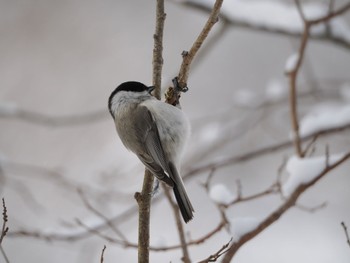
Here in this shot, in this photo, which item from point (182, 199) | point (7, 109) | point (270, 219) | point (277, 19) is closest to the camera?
point (270, 219)

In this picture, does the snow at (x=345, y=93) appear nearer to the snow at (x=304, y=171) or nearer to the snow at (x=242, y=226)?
the snow at (x=304, y=171)

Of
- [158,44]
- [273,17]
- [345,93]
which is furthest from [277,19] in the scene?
[158,44]

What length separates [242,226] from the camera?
124 centimetres

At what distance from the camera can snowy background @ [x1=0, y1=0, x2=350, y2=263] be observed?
4465 millimetres

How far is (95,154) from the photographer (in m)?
5.65

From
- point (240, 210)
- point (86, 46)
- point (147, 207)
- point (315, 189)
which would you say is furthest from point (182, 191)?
point (86, 46)

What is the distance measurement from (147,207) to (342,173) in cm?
450

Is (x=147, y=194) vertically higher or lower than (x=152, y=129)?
lower

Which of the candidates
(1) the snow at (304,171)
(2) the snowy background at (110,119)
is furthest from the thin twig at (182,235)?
(2) the snowy background at (110,119)

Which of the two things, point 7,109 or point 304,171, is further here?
point 7,109

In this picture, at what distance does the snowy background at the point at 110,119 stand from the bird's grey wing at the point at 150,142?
1.84m

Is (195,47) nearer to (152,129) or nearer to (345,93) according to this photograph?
(152,129)

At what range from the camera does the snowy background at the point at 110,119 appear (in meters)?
4.46

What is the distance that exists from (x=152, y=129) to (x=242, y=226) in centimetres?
75
